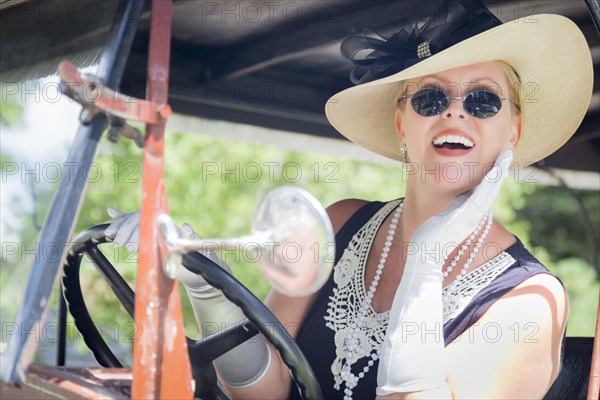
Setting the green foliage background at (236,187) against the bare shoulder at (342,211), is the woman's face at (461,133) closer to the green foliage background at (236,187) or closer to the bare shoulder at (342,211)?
the bare shoulder at (342,211)

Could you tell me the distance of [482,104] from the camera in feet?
8.66

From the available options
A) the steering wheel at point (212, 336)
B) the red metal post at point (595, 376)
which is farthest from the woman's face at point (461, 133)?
the steering wheel at point (212, 336)

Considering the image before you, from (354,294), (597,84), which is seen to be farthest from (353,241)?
(597,84)

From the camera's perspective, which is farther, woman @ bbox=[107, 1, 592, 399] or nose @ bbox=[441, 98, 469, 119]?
nose @ bbox=[441, 98, 469, 119]

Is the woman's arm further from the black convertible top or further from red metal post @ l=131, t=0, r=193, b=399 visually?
the black convertible top

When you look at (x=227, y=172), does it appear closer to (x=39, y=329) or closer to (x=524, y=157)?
(x=524, y=157)

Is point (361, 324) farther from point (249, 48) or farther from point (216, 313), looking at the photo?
point (249, 48)

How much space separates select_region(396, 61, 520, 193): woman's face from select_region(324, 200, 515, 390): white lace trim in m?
0.26

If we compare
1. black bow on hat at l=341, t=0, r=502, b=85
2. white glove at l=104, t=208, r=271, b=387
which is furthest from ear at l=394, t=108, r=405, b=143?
white glove at l=104, t=208, r=271, b=387

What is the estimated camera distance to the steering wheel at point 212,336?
214 centimetres

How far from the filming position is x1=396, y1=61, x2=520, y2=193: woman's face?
2.64 meters

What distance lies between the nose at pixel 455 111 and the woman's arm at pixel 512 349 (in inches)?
20.0

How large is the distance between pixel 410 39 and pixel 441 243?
0.79m

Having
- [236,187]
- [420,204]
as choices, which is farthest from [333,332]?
[236,187]
